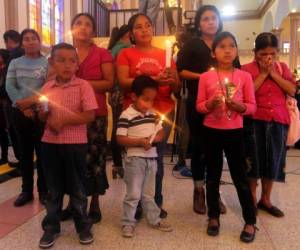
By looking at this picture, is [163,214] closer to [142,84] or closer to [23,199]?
[142,84]

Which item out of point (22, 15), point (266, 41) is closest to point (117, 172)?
point (266, 41)

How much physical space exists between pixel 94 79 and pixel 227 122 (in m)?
0.92

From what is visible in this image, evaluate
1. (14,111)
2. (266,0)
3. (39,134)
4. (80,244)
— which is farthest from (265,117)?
(266,0)

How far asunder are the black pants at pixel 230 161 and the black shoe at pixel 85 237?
80 centimetres

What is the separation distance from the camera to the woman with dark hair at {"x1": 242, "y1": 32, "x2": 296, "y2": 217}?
8.59 feet

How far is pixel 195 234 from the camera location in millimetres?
2484

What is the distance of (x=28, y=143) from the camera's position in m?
3.09

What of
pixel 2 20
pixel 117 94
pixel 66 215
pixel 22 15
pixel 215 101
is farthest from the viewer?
pixel 22 15

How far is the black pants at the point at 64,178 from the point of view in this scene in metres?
2.29

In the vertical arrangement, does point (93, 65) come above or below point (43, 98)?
above

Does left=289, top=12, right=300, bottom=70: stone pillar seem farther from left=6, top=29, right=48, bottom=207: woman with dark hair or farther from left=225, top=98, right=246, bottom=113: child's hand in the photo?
left=225, top=98, right=246, bottom=113: child's hand

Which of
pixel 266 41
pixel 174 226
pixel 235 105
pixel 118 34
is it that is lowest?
pixel 174 226

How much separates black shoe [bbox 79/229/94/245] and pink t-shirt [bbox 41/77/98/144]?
0.57 meters

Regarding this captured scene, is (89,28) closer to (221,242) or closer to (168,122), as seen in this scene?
(168,122)
